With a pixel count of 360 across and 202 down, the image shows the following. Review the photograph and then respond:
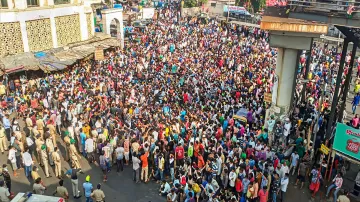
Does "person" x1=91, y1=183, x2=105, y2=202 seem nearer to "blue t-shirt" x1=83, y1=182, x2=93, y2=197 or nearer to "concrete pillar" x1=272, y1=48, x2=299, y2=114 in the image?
"blue t-shirt" x1=83, y1=182, x2=93, y2=197

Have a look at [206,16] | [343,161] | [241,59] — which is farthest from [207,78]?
[206,16]

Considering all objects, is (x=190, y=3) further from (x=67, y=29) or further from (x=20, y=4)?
(x=20, y=4)

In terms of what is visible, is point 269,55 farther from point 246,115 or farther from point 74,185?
point 74,185

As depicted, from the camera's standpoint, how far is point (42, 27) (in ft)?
74.7

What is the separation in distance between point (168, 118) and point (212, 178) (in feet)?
16.4

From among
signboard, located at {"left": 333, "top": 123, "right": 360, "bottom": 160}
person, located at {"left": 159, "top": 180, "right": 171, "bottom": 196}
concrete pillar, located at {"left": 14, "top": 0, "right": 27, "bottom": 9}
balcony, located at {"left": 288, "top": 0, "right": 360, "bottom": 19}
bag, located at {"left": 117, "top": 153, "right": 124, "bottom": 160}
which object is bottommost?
person, located at {"left": 159, "top": 180, "right": 171, "bottom": 196}

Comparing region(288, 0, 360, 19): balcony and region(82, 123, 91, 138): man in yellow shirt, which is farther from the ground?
region(288, 0, 360, 19): balcony

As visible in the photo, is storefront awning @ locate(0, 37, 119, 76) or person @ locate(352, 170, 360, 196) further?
storefront awning @ locate(0, 37, 119, 76)

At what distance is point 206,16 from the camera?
38.8 meters

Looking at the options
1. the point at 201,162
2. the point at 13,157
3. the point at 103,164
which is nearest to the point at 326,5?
the point at 201,162

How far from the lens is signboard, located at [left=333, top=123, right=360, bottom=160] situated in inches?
424

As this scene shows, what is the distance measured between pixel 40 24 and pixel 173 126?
538 inches

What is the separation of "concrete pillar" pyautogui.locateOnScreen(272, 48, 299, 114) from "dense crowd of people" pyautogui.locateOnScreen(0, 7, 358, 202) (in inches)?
34.2

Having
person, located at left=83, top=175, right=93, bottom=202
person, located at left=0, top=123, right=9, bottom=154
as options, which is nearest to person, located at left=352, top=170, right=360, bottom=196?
person, located at left=83, top=175, right=93, bottom=202
